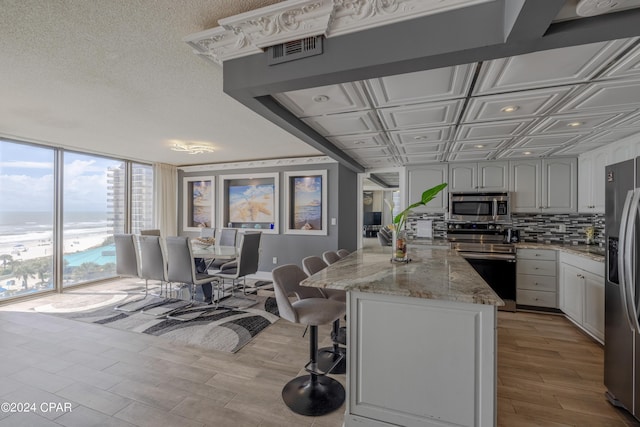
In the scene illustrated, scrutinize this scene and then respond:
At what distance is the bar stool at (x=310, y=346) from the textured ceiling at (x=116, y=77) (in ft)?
5.50

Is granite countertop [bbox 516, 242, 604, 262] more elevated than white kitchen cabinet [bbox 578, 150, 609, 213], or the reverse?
white kitchen cabinet [bbox 578, 150, 609, 213]

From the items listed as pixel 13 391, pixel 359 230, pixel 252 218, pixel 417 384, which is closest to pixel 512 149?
pixel 359 230

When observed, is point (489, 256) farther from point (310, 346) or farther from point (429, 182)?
point (310, 346)

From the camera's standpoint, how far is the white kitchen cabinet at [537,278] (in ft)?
12.4

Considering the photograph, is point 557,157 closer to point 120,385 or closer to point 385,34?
point 385,34

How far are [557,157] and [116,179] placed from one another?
7658mm

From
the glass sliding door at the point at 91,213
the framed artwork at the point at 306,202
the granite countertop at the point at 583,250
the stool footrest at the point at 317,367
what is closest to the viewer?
the stool footrest at the point at 317,367

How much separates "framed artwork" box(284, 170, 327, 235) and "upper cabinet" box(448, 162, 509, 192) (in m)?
2.26

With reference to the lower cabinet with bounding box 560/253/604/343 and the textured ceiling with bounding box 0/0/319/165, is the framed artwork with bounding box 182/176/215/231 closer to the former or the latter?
the textured ceiling with bounding box 0/0/319/165

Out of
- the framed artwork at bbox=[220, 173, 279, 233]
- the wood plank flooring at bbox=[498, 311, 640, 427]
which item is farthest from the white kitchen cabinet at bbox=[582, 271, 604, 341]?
the framed artwork at bbox=[220, 173, 279, 233]

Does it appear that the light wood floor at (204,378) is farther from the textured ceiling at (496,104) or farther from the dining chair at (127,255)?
the textured ceiling at (496,104)

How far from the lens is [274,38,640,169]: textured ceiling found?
1.73 m

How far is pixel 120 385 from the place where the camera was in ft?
7.17

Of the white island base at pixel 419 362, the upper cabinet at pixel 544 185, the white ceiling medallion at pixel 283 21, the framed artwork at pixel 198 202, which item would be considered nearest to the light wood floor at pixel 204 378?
the white island base at pixel 419 362
